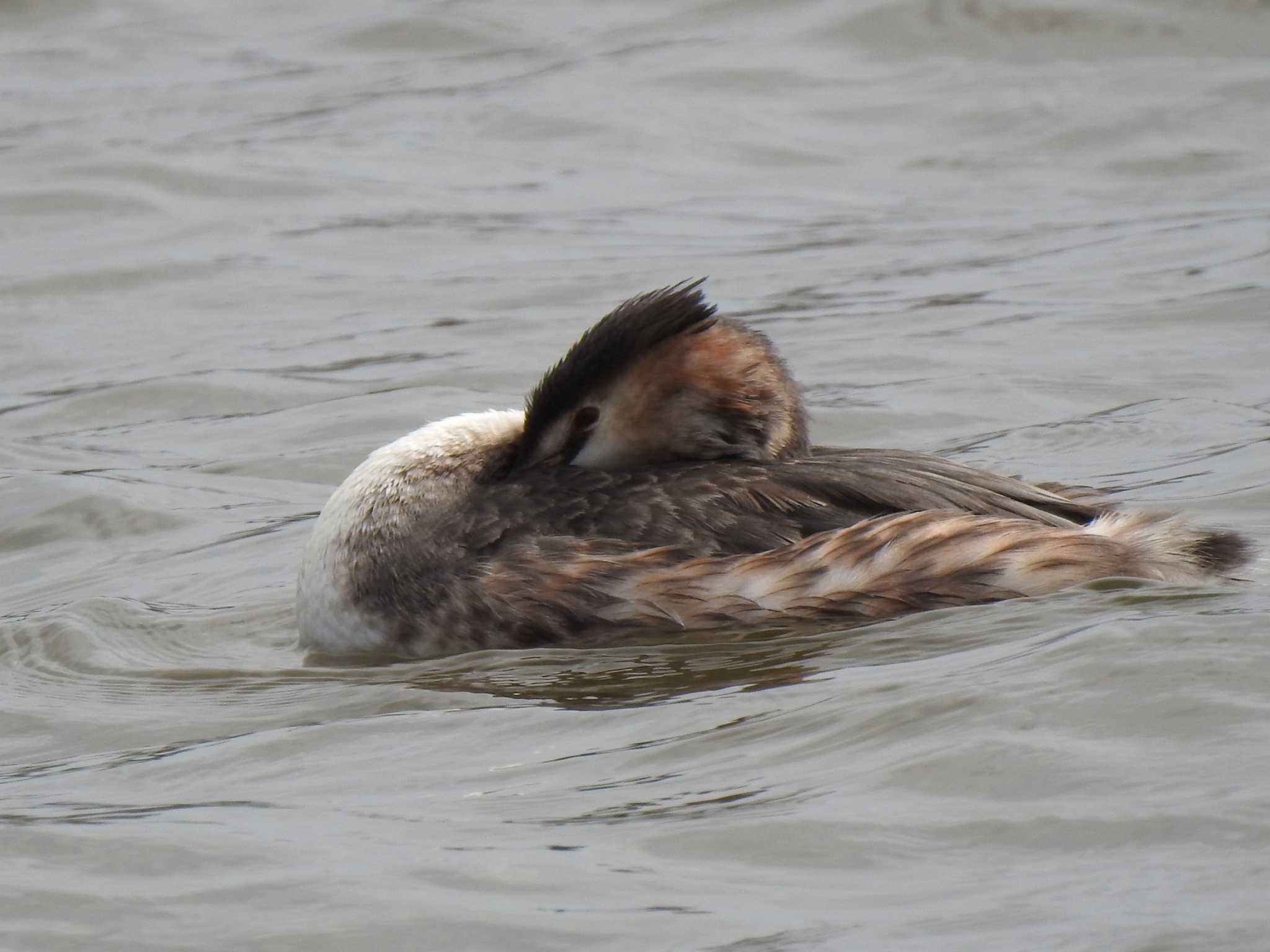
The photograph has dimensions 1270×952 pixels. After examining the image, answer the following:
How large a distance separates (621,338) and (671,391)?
227 millimetres

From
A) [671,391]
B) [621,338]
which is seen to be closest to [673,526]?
[671,391]

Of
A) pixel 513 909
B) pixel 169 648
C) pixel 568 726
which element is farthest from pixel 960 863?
pixel 169 648

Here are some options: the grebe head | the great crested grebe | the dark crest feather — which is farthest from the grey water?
the dark crest feather

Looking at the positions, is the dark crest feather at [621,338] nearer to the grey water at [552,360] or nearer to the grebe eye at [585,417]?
the grebe eye at [585,417]

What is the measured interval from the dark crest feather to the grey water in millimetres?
883

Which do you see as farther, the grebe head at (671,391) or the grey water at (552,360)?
the grebe head at (671,391)

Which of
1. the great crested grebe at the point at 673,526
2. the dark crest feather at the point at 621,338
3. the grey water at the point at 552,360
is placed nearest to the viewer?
the grey water at the point at 552,360

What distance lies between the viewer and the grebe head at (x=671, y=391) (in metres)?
6.90

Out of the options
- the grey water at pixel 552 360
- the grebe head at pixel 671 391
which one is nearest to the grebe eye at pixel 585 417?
the grebe head at pixel 671 391

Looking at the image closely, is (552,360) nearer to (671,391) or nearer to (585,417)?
(585,417)

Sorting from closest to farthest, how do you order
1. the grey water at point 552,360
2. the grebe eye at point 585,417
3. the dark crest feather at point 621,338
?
the grey water at point 552,360, the dark crest feather at point 621,338, the grebe eye at point 585,417

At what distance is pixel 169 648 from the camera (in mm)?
7223

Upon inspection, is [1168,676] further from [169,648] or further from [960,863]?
[169,648]

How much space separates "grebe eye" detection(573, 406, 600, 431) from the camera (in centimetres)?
703
